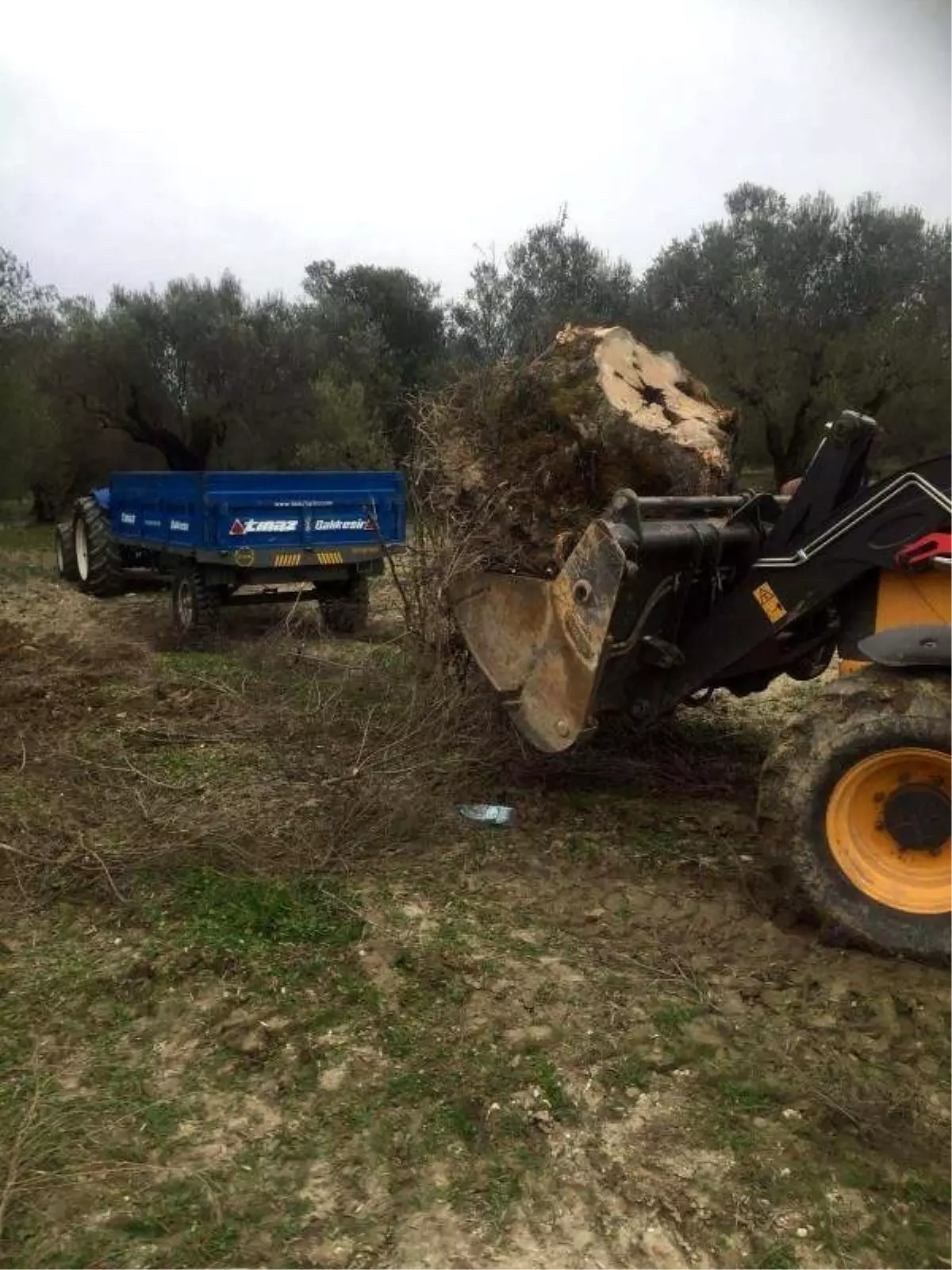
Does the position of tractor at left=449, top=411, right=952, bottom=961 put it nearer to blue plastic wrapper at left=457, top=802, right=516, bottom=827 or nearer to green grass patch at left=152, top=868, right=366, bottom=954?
blue plastic wrapper at left=457, top=802, right=516, bottom=827

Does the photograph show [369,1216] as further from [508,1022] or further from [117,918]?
[117,918]

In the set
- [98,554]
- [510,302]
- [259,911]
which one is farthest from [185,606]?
[510,302]

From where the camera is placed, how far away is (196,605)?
31.2 ft

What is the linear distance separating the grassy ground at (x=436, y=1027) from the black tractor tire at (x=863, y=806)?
0.54 ft

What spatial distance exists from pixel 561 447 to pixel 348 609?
5106 mm

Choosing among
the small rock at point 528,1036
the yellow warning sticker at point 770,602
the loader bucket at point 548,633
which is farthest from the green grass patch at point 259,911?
the yellow warning sticker at point 770,602

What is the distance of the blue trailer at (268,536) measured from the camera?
9.23 meters

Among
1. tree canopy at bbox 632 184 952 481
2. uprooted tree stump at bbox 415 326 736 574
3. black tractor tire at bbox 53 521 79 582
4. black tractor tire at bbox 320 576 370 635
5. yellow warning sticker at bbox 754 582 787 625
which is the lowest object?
black tractor tire at bbox 320 576 370 635

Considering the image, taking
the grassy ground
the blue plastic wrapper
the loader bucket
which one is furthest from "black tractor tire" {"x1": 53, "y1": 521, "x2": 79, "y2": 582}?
the blue plastic wrapper

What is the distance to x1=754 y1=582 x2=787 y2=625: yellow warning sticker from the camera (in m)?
4.40

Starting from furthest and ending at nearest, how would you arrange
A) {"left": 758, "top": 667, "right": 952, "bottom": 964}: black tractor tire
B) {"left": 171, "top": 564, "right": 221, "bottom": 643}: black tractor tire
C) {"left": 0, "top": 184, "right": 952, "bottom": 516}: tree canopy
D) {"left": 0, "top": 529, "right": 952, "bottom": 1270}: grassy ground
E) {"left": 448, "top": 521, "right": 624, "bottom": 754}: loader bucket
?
{"left": 0, "top": 184, "right": 952, "bottom": 516}: tree canopy < {"left": 171, "top": 564, "right": 221, "bottom": 643}: black tractor tire < {"left": 448, "top": 521, "right": 624, "bottom": 754}: loader bucket < {"left": 758, "top": 667, "right": 952, "bottom": 964}: black tractor tire < {"left": 0, "top": 529, "right": 952, "bottom": 1270}: grassy ground

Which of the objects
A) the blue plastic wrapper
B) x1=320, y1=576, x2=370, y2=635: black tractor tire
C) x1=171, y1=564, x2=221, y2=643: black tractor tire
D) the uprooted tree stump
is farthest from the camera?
x1=320, y1=576, x2=370, y2=635: black tractor tire

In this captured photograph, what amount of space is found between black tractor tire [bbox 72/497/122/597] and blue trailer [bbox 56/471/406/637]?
1.48 meters

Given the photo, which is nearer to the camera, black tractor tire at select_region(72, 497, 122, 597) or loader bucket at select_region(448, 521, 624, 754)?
loader bucket at select_region(448, 521, 624, 754)
